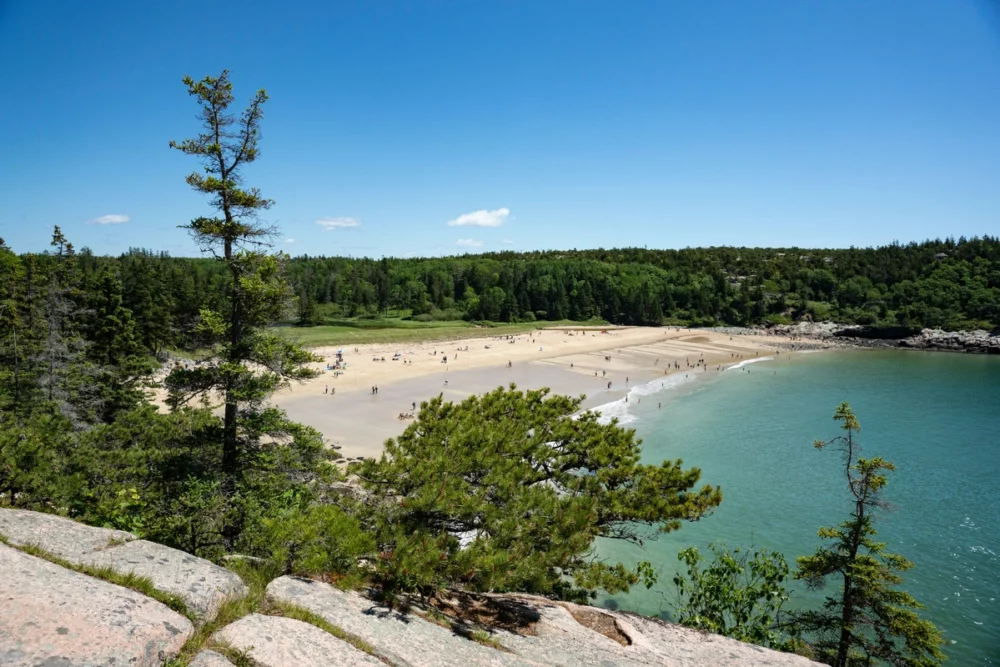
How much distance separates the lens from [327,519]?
7242 millimetres

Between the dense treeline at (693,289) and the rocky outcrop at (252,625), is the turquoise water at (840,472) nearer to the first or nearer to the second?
the rocky outcrop at (252,625)

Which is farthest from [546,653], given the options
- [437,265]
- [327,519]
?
[437,265]

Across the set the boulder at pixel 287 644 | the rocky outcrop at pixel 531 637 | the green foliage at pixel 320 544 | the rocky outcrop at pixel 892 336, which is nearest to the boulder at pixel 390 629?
the rocky outcrop at pixel 531 637

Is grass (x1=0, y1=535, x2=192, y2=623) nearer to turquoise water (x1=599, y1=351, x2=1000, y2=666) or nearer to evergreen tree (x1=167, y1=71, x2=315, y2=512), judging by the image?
evergreen tree (x1=167, y1=71, x2=315, y2=512)

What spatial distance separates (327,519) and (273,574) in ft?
3.08

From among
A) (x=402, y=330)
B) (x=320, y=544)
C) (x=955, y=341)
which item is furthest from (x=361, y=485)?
(x=955, y=341)

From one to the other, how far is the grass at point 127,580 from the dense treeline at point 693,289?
9609 cm

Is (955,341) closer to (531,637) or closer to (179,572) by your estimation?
(531,637)

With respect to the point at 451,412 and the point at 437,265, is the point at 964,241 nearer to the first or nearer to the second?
the point at 437,265

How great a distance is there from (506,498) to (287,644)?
15.5 feet

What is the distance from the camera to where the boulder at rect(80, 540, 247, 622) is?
17.4 ft

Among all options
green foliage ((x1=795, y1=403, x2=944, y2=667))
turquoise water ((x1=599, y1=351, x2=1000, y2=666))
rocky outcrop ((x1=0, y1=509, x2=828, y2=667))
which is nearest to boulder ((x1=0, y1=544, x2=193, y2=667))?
rocky outcrop ((x1=0, y1=509, x2=828, y2=667))

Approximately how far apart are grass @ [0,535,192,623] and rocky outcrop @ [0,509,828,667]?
2.9 inches

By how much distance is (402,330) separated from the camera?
102 meters
